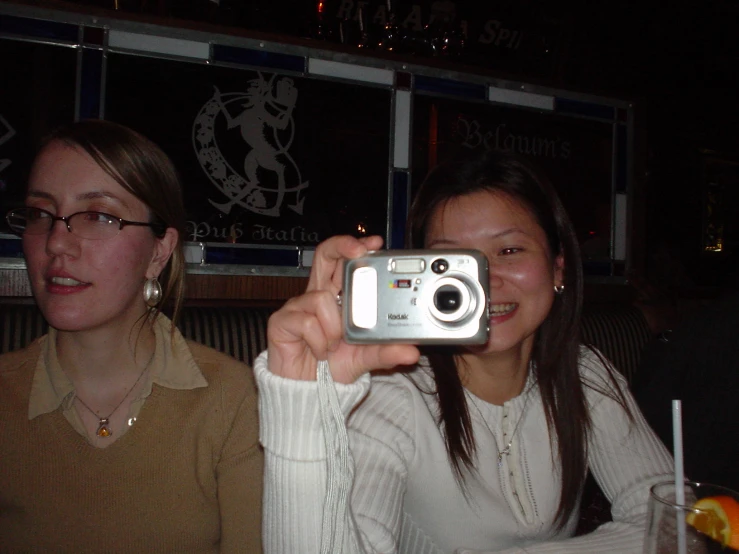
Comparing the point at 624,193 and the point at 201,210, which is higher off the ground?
the point at 624,193

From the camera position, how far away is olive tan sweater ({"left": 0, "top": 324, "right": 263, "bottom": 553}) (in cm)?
121

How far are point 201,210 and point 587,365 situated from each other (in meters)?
1.64

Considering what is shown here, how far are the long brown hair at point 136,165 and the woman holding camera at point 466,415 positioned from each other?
2.05 ft

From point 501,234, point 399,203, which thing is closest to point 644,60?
point 399,203

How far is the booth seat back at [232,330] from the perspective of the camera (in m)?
1.75

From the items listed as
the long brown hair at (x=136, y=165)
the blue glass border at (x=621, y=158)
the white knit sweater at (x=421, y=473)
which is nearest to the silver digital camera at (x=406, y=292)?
the white knit sweater at (x=421, y=473)

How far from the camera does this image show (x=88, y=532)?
1.21m

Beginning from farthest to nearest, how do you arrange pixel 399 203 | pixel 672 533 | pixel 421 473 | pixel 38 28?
pixel 399 203, pixel 38 28, pixel 421 473, pixel 672 533

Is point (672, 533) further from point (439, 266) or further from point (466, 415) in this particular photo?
point (466, 415)

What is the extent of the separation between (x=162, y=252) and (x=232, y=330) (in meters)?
0.61

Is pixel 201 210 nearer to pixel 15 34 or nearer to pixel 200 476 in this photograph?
pixel 15 34

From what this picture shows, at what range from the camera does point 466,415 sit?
1270 mm

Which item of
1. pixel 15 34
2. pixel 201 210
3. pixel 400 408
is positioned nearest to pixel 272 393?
pixel 400 408

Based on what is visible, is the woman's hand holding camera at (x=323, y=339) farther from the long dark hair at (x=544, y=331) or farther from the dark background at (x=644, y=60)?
the dark background at (x=644, y=60)
